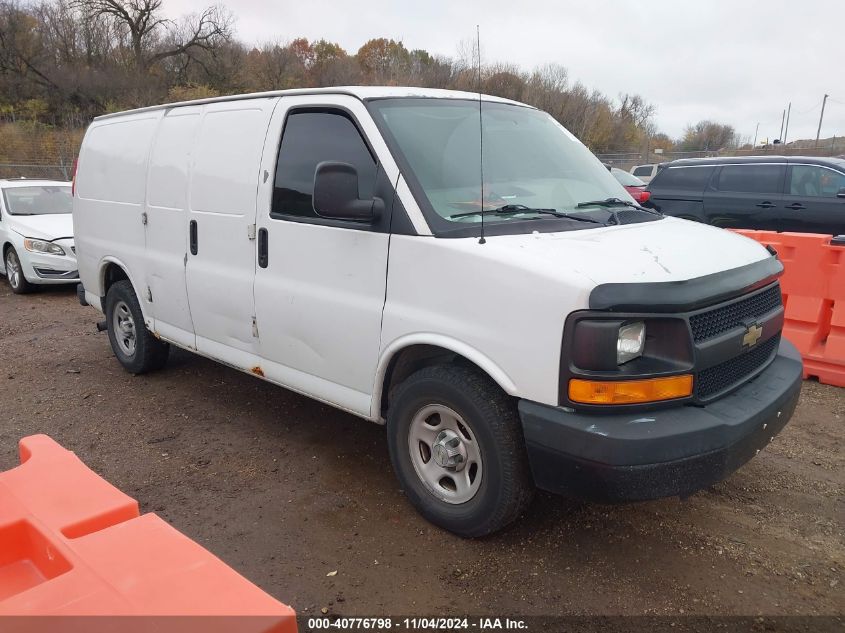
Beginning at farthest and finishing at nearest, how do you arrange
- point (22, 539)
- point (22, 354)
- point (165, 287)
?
point (22, 354) → point (165, 287) → point (22, 539)

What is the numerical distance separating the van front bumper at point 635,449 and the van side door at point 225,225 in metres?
2.14

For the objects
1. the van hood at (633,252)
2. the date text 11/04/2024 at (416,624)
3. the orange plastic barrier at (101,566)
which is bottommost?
the date text 11/04/2024 at (416,624)

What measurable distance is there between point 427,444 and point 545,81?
1035 inches

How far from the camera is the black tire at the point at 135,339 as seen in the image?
542 centimetres

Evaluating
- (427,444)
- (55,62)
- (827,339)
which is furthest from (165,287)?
(55,62)

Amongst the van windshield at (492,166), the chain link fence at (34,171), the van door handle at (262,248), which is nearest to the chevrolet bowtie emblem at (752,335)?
the van windshield at (492,166)

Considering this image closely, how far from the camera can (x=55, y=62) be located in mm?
37625

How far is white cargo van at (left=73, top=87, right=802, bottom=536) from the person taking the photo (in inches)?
103

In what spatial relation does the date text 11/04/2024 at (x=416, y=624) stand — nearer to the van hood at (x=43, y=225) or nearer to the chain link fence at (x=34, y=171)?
the van hood at (x=43, y=225)

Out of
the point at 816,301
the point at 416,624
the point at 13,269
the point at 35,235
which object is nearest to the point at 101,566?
the point at 416,624

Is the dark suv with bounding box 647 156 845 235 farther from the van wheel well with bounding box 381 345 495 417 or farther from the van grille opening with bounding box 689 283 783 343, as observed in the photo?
the van wheel well with bounding box 381 345 495 417

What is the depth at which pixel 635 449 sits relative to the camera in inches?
99.3

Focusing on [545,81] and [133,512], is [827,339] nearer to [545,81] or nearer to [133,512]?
[133,512]

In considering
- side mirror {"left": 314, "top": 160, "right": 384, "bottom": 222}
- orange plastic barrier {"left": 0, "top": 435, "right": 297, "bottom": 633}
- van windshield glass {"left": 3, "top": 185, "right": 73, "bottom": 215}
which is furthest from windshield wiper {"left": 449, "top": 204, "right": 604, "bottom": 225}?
van windshield glass {"left": 3, "top": 185, "right": 73, "bottom": 215}
